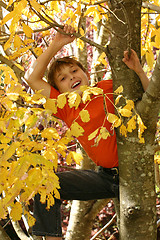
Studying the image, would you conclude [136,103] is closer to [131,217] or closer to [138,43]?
[138,43]

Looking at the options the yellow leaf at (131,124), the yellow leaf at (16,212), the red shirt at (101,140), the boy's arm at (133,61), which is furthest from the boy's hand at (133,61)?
the yellow leaf at (16,212)

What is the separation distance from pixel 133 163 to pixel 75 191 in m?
0.59

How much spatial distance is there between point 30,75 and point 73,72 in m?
0.32

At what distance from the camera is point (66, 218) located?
18.2 feet

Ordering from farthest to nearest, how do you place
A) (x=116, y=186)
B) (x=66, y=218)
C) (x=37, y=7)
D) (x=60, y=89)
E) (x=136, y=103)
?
1. (x=66, y=218)
2. (x=60, y=89)
3. (x=116, y=186)
4. (x=136, y=103)
5. (x=37, y=7)

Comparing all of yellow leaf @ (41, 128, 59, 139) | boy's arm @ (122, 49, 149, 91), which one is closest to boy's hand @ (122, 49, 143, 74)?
boy's arm @ (122, 49, 149, 91)

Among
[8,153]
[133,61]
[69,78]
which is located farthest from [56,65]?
[8,153]

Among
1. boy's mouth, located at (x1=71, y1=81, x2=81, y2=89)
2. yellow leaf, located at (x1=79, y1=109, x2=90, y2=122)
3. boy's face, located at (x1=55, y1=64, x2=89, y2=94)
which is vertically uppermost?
boy's face, located at (x1=55, y1=64, x2=89, y2=94)

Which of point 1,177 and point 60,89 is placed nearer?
point 1,177

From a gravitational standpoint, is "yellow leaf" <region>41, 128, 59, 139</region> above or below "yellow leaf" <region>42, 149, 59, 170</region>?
above

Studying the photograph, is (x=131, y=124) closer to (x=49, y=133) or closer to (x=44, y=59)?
(x=49, y=133)

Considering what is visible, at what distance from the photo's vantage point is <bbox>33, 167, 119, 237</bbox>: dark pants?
6.75ft

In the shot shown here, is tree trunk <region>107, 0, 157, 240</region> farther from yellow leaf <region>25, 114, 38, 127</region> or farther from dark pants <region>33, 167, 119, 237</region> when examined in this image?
yellow leaf <region>25, 114, 38, 127</region>

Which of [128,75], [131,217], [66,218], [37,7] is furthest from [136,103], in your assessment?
[66,218]
